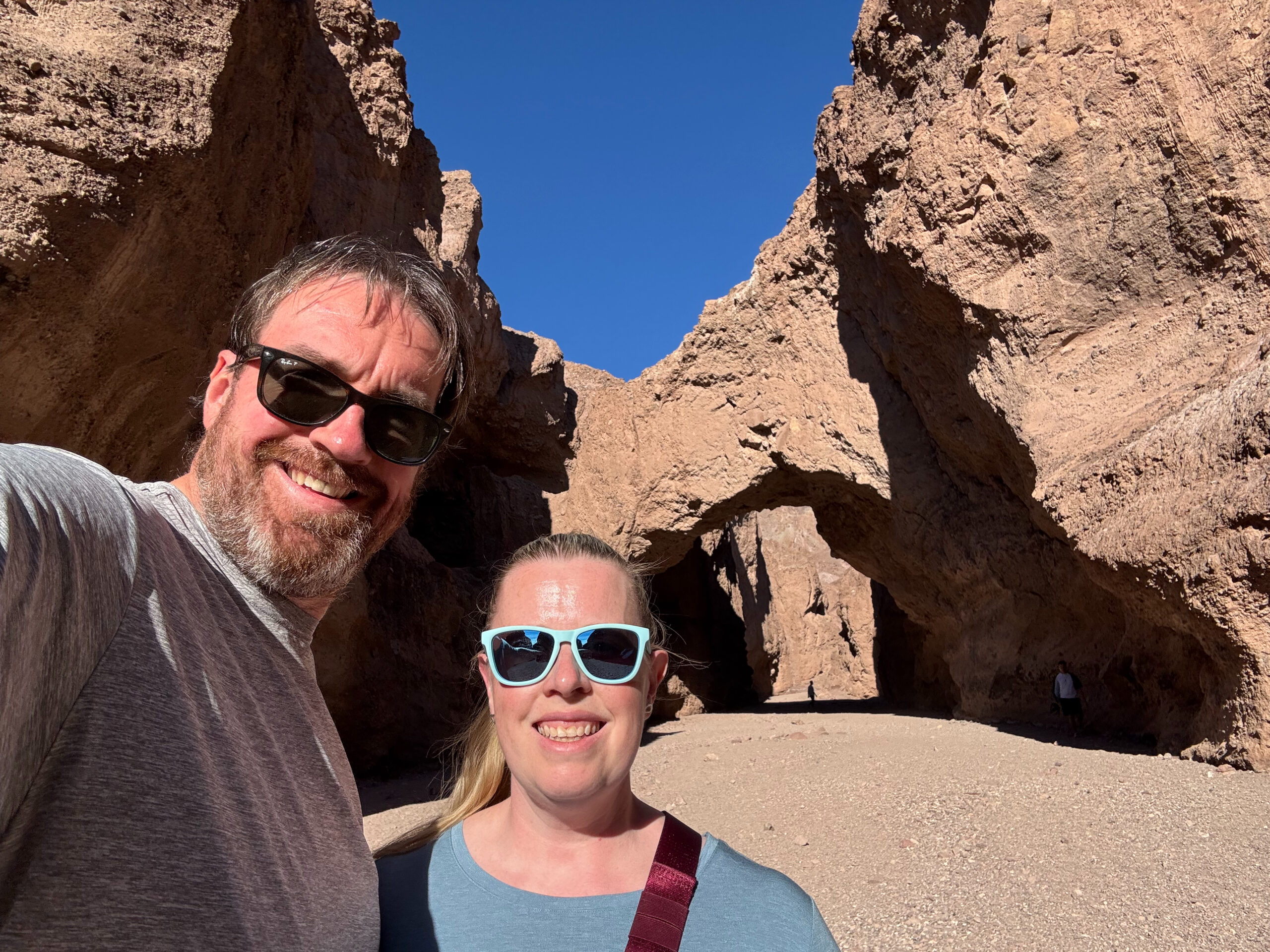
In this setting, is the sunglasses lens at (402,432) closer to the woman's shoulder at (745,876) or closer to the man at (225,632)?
the man at (225,632)

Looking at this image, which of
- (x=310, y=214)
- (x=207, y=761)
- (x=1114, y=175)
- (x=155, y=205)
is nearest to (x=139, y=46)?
(x=155, y=205)

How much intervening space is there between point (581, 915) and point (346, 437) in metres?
0.79

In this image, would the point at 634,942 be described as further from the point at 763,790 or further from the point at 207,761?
the point at 763,790

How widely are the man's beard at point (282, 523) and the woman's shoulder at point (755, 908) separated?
72 cm

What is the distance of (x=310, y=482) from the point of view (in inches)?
50.7

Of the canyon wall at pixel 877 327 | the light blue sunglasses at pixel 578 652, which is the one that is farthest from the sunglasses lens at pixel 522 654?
the canyon wall at pixel 877 327

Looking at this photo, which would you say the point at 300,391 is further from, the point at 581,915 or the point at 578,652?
the point at 581,915

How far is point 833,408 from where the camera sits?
10.9m

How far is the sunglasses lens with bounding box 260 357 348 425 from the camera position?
4.22ft

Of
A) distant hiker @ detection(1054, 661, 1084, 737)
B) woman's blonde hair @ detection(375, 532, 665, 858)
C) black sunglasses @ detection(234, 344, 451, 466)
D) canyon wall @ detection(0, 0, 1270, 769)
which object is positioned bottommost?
distant hiker @ detection(1054, 661, 1084, 737)

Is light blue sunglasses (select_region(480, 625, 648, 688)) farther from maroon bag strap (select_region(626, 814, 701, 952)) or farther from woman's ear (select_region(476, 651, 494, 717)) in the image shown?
maroon bag strap (select_region(626, 814, 701, 952))

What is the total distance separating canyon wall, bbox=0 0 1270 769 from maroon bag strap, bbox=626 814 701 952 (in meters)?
2.91

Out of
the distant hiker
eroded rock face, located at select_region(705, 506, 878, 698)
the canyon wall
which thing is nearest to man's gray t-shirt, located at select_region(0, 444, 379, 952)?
the canyon wall

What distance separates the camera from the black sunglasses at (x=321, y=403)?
1288mm
